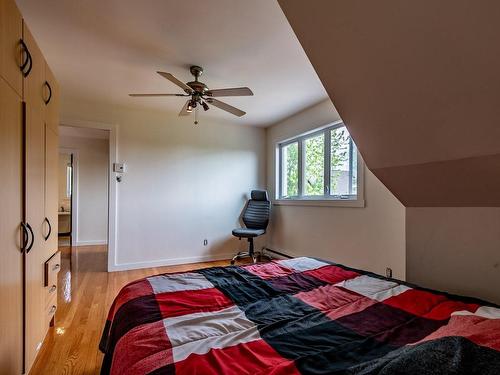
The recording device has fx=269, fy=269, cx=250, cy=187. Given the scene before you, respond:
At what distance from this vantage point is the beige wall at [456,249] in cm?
150

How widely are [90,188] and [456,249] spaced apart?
20.8 feet

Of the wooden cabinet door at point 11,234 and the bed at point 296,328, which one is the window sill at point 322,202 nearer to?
the bed at point 296,328

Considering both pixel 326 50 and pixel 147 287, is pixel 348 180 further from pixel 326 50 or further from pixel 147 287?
pixel 147 287

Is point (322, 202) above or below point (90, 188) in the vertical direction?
below

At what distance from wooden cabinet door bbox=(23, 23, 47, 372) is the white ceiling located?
0.44 metres

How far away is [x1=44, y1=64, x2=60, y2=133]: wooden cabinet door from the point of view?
1.88 m

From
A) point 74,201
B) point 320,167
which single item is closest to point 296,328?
point 320,167

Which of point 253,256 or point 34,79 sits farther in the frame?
point 253,256

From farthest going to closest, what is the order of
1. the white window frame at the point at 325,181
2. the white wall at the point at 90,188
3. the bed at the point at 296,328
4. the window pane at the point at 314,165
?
the white wall at the point at 90,188
the window pane at the point at 314,165
the white window frame at the point at 325,181
the bed at the point at 296,328

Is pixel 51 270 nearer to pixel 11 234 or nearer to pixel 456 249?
pixel 11 234

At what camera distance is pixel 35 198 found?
162cm

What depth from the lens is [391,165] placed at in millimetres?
1597

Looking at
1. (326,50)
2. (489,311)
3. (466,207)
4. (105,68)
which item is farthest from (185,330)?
(105,68)

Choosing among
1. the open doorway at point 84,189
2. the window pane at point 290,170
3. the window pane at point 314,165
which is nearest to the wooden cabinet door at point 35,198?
the window pane at point 314,165
